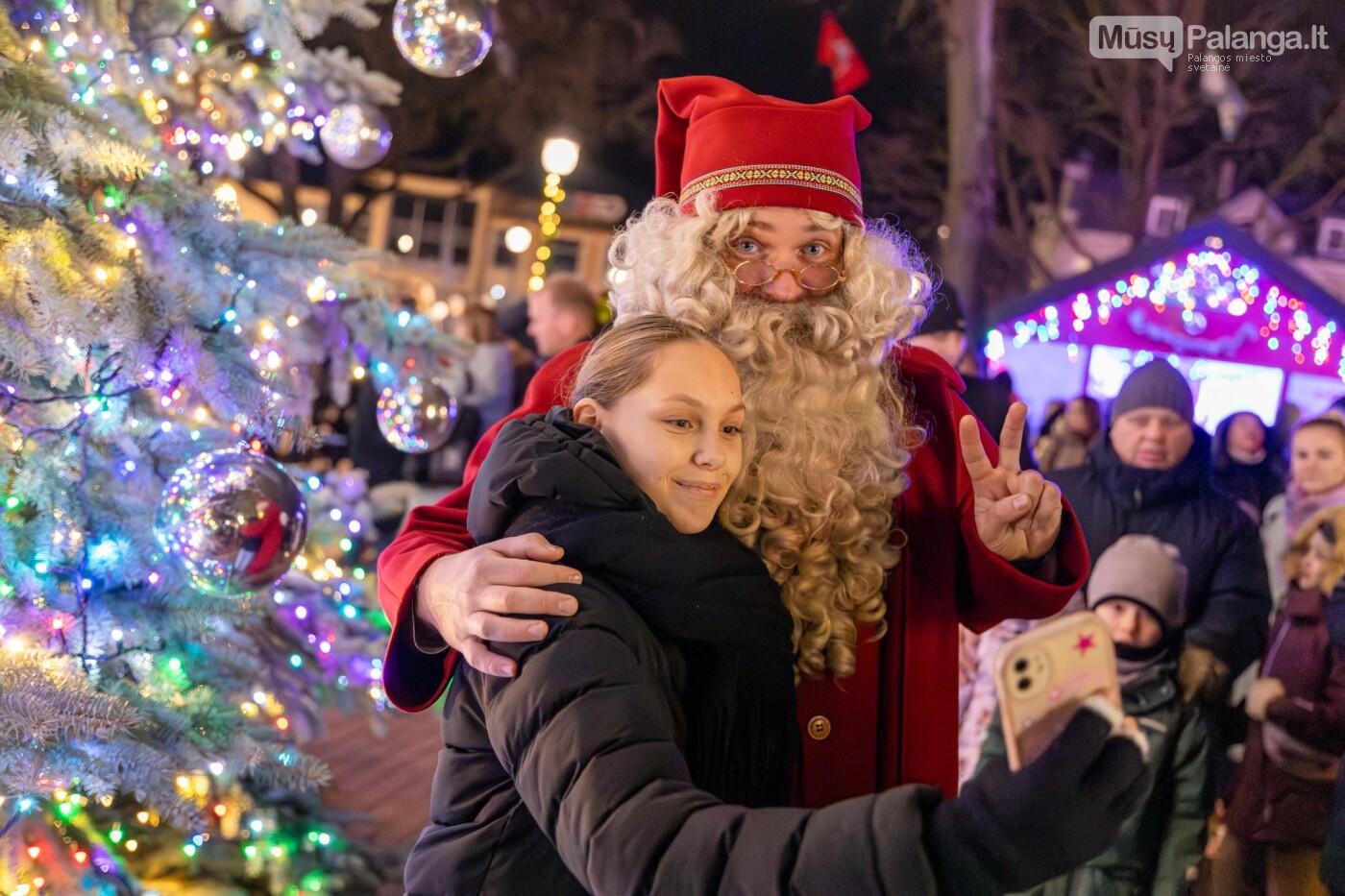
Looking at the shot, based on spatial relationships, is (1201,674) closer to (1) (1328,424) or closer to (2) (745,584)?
(1) (1328,424)

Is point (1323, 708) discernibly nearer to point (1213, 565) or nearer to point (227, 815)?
point (1213, 565)

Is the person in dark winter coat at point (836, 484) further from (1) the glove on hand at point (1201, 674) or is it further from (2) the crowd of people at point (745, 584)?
(1) the glove on hand at point (1201, 674)

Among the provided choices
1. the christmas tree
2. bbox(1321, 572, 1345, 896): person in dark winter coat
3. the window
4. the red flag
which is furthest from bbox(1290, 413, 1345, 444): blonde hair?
the window

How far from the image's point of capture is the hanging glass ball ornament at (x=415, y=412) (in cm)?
369

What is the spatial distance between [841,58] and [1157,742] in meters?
5.13

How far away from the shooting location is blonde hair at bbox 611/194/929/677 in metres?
1.67

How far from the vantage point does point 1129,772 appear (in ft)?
2.74

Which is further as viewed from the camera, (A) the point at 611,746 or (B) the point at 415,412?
(B) the point at 415,412

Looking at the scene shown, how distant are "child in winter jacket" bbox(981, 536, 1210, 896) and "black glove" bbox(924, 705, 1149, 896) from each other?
305 centimetres

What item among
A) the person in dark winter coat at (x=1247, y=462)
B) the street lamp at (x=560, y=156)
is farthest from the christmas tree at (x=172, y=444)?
the street lamp at (x=560, y=156)

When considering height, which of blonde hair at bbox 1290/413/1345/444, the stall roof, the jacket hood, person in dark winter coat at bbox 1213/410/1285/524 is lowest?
the jacket hood

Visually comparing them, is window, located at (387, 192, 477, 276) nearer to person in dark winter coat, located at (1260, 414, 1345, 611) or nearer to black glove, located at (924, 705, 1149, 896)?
person in dark winter coat, located at (1260, 414, 1345, 611)

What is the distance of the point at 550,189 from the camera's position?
8.90 m

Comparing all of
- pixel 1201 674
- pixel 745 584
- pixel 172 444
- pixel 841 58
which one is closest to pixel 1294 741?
pixel 1201 674
